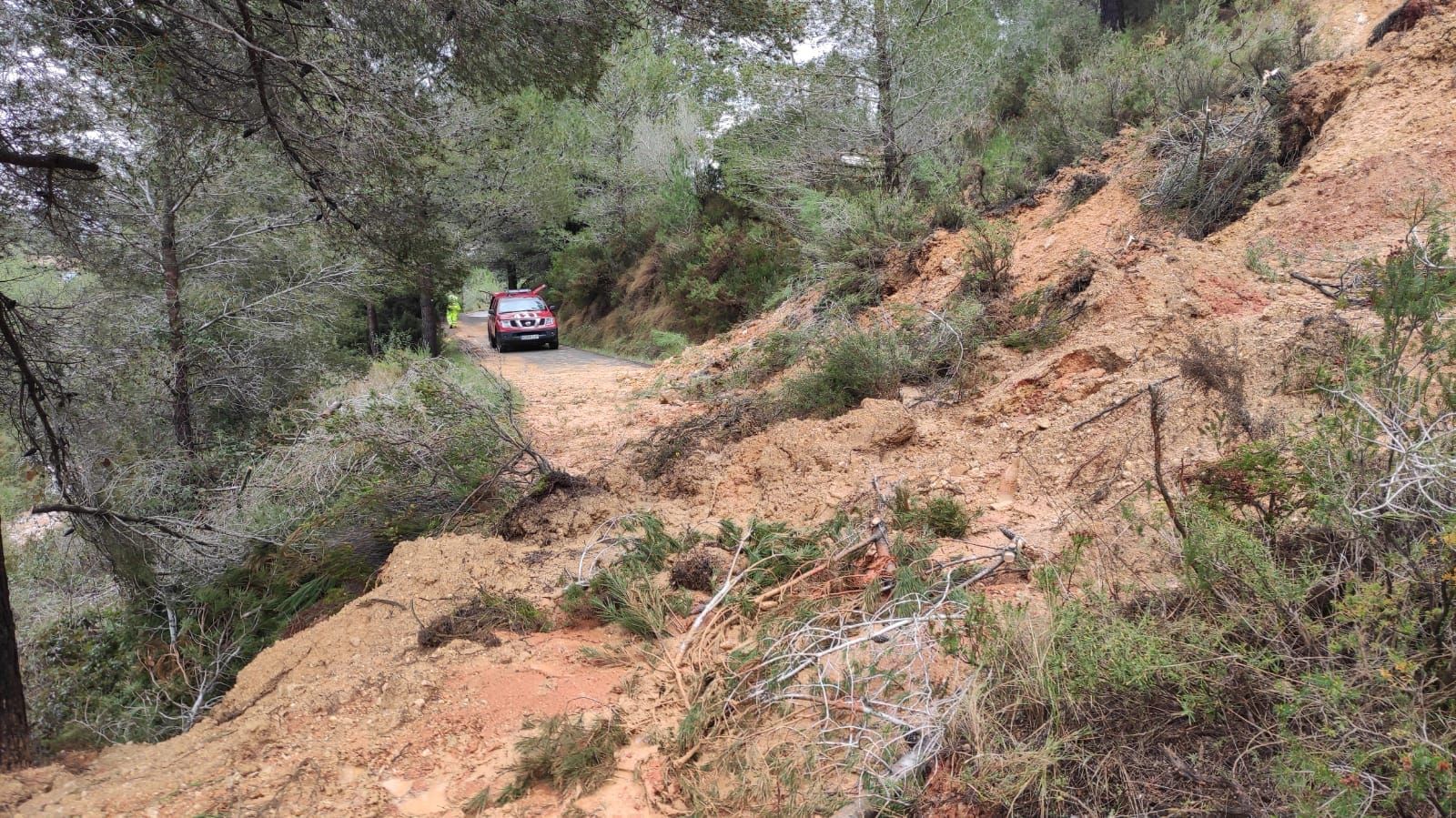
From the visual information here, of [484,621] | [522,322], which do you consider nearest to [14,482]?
[484,621]

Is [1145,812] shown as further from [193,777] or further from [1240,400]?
[193,777]

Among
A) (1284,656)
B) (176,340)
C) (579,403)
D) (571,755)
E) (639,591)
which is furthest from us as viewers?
(579,403)

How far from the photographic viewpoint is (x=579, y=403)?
1195 centimetres

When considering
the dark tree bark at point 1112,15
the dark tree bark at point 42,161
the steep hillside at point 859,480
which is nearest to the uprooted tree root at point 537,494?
the steep hillside at point 859,480

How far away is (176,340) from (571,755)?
9.46m

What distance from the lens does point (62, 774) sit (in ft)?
12.2

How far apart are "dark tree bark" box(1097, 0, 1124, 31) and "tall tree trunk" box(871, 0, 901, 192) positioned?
440 centimetres

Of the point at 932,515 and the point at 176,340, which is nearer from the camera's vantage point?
the point at 932,515

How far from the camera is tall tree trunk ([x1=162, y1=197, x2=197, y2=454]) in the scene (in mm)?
9852

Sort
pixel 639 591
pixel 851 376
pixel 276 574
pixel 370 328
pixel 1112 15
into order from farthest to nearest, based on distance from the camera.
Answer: pixel 370 328
pixel 1112 15
pixel 851 376
pixel 276 574
pixel 639 591

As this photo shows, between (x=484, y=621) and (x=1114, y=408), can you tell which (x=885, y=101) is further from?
(x=484, y=621)

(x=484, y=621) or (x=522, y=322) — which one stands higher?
(x=522, y=322)

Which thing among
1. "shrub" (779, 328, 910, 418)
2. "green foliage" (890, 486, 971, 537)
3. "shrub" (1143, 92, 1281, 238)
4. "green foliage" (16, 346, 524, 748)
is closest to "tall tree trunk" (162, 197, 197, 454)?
"green foliage" (16, 346, 524, 748)

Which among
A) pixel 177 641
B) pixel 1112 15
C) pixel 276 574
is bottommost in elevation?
pixel 177 641
